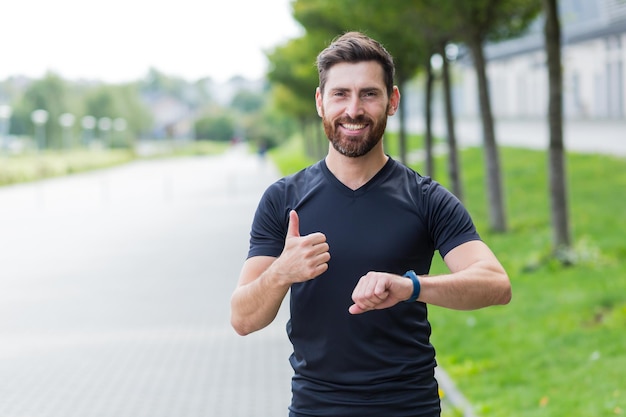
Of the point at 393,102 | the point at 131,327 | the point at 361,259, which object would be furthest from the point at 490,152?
the point at 361,259

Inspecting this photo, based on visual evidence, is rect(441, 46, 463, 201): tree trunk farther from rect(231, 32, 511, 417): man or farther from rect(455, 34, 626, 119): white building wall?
rect(231, 32, 511, 417): man

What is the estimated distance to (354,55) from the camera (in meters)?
3.03

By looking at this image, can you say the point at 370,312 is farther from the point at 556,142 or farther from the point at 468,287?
the point at 556,142

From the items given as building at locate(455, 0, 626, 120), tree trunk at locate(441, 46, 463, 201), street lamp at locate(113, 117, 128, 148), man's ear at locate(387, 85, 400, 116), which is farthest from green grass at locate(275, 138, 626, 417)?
street lamp at locate(113, 117, 128, 148)

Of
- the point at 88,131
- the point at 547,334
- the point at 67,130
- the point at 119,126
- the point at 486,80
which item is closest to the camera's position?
the point at 547,334

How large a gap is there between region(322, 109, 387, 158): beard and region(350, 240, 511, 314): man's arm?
0.37 metres

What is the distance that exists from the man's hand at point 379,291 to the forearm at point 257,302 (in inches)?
9.5

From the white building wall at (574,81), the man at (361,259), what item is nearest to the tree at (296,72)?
the white building wall at (574,81)

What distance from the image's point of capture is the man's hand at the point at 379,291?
8.68 ft

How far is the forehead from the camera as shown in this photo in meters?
3.00

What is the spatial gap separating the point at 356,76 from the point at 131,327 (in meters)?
8.66

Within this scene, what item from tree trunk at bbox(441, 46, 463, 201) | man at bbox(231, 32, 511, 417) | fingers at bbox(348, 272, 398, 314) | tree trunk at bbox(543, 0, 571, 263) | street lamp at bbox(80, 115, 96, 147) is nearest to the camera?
fingers at bbox(348, 272, 398, 314)

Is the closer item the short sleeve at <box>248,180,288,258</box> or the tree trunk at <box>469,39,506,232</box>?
the short sleeve at <box>248,180,288,258</box>

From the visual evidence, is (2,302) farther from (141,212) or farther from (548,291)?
(141,212)
